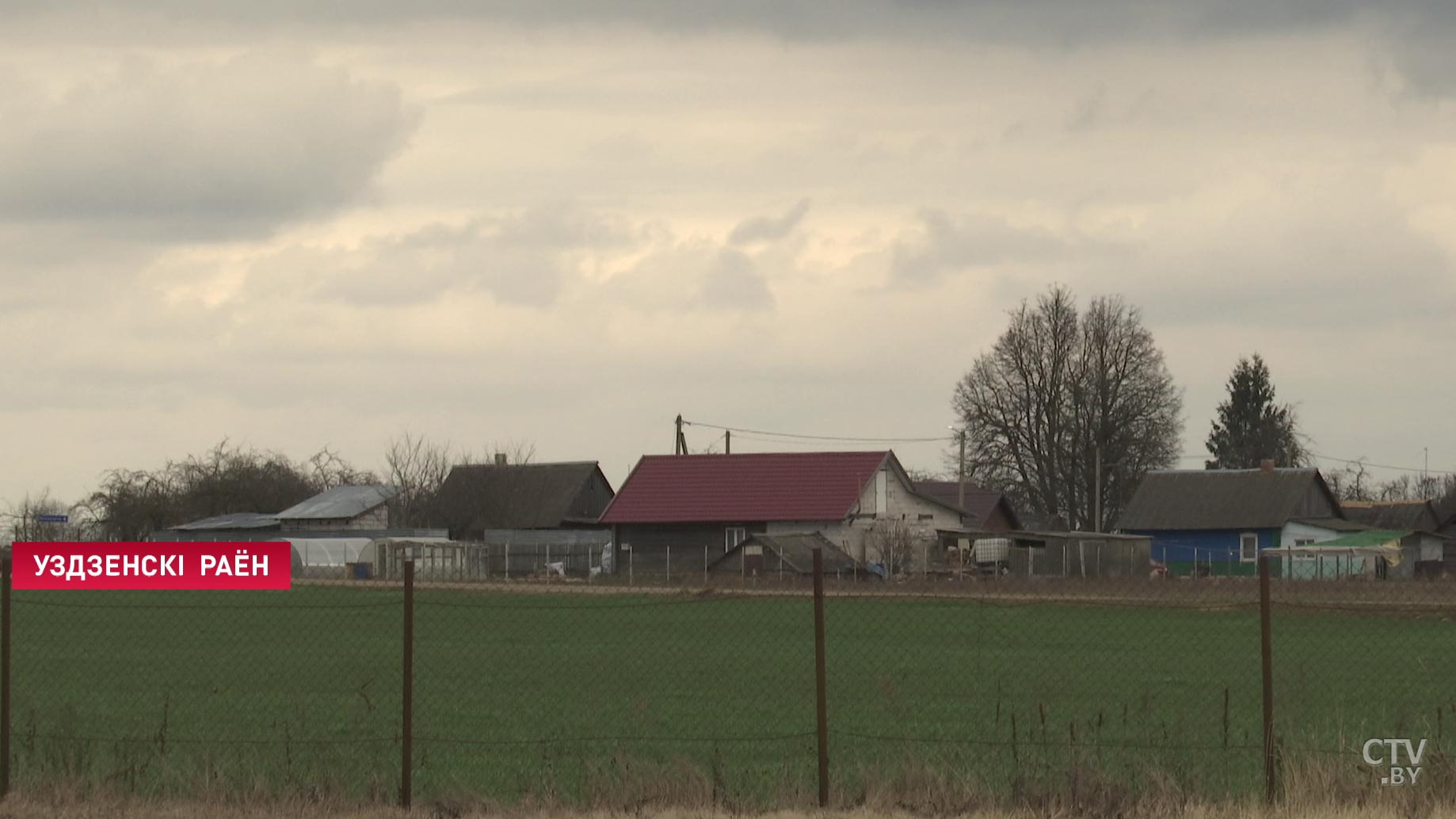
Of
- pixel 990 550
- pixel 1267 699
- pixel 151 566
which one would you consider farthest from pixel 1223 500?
pixel 1267 699

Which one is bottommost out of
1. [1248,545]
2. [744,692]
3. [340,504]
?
[744,692]

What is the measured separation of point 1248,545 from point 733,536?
29724 mm

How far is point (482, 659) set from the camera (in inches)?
1260

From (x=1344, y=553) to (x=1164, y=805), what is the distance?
218ft

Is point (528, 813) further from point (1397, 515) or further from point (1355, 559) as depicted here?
point (1397, 515)

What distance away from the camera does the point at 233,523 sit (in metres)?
99.9

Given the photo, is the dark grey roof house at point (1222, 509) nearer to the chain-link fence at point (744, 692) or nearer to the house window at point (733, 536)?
the house window at point (733, 536)

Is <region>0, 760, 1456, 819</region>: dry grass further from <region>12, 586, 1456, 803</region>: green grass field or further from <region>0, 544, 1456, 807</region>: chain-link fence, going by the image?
<region>12, 586, 1456, 803</region>: green grass field

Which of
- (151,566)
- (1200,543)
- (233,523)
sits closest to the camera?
(151,566)

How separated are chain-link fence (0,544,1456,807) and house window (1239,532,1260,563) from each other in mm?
33742

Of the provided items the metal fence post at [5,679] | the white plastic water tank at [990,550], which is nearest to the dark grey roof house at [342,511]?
the white plastic water tank at [990,550]

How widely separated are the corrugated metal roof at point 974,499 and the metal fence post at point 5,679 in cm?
7052

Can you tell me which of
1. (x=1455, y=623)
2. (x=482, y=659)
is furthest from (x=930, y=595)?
(x=482, y=659)

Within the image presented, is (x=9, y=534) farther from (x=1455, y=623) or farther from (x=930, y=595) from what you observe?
(x=1455, y=623)
